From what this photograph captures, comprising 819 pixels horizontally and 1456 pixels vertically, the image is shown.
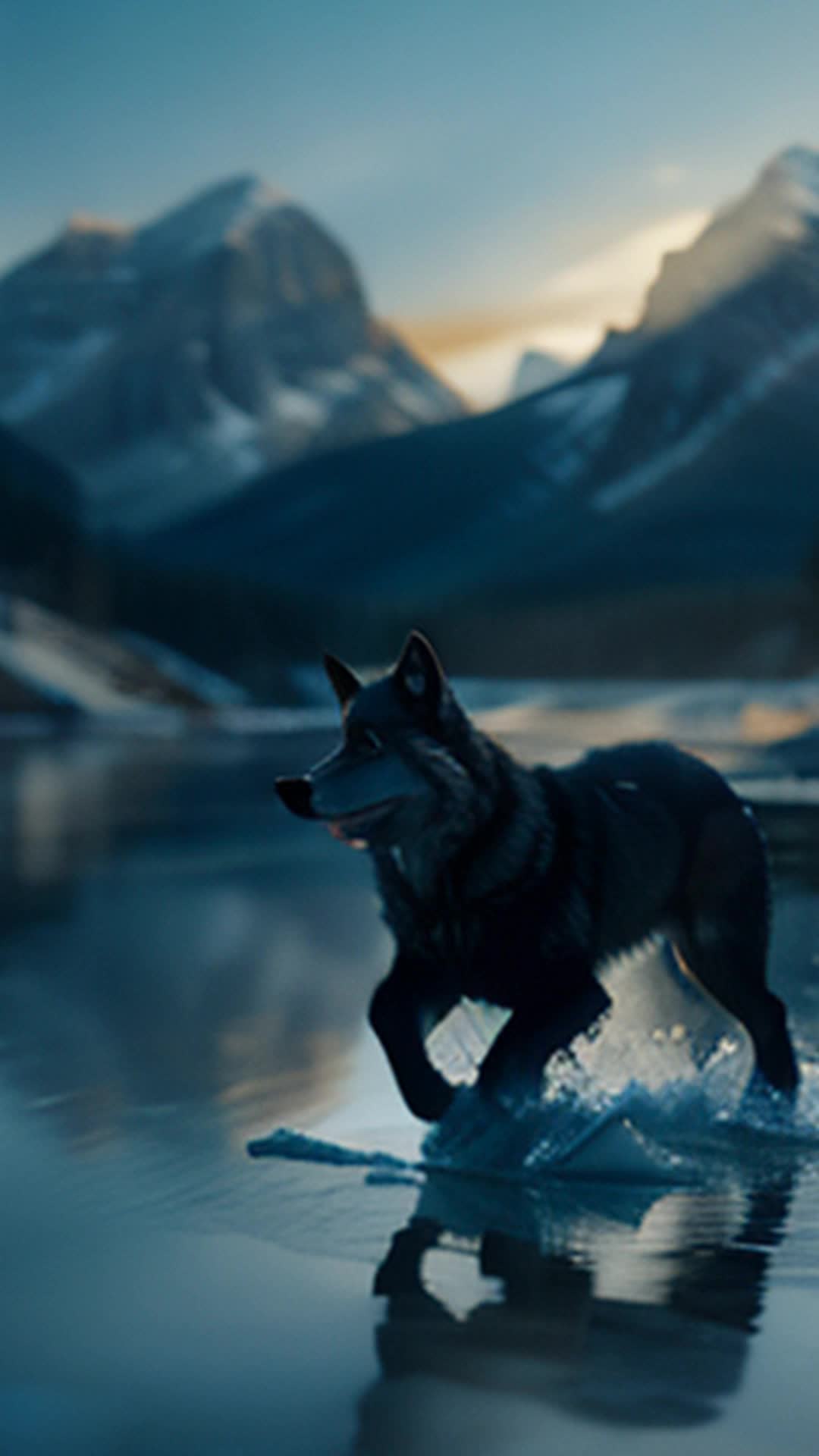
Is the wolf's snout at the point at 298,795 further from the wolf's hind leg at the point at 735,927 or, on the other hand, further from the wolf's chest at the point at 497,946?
the wolf's hind leg at the point at 735,927

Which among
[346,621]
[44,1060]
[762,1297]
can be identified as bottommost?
[762,1297]

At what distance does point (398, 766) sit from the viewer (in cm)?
452

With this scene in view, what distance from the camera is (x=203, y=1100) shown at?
587cm

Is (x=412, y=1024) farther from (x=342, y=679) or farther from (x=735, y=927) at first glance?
(x=735, y=927)

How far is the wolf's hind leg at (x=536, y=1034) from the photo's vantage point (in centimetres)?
460

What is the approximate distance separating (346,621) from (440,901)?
3968 inches

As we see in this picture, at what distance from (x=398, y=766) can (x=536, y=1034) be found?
0.85 m

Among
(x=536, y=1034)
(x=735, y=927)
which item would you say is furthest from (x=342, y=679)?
(x=735, y=927)

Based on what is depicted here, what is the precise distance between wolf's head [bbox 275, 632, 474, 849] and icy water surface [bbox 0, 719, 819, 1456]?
90 centimetres

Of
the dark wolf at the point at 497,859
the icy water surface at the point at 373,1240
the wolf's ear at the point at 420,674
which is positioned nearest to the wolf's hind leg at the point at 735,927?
the dark wolf at the point at 497,859

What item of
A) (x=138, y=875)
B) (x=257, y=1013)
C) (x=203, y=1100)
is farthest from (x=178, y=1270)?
(x=138, y=875)

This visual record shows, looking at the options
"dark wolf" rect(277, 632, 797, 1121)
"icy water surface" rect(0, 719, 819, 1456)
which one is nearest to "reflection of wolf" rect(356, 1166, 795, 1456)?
"icy water surface" rect(0, 719, 819, 1456)

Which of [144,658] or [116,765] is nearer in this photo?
[116,765]

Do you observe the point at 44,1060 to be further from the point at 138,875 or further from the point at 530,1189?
the point at 138,875
